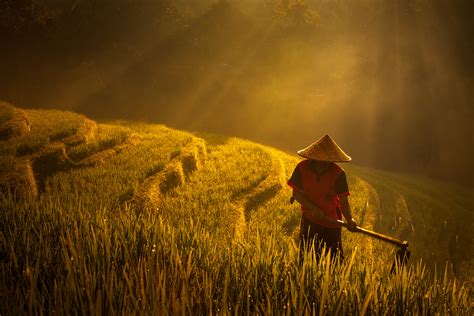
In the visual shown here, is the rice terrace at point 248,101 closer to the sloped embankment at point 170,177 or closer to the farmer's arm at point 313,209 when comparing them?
the sloped embankment at point 170,177

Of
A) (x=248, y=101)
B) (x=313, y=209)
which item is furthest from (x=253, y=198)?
(x=248, y=101)

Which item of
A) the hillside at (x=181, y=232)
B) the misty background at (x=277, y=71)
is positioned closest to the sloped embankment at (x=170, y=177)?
the hillside at (x=181, y=232)

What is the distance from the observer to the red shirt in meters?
3.83

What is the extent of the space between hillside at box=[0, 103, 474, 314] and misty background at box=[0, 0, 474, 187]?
668 cm

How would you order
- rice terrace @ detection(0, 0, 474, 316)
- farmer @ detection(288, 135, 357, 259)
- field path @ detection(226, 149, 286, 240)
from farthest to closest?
rice terrace @ detection(0, 0, 474, 316) → field path @ detection(226, 149, 286, 240) → farmer @ detection(288, 135, 357, 259)

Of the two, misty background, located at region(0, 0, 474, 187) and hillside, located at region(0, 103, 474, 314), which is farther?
misty background, located at region(0, 0, 474, 187)

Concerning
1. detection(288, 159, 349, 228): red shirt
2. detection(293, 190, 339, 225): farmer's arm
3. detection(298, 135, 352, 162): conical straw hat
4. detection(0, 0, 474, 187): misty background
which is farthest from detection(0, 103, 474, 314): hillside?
detection(0, 0, 474, 187): misty background

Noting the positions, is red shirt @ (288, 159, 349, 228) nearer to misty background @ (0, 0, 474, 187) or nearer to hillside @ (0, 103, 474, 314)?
hillside @ (0, 103, 474, 314)

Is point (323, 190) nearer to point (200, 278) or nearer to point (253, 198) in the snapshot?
point (200, 278)

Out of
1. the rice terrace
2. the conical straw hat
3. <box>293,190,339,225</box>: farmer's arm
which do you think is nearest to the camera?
<box>293,190,339,225</box>: farmer's arm

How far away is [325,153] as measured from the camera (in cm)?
375

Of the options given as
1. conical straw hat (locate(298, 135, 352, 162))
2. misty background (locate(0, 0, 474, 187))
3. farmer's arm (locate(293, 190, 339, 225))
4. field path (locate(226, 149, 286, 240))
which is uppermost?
misty background (locate(0, 0, 474, 187))

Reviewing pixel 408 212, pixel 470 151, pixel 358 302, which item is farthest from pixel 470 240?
pixel 470 151

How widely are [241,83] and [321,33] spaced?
250 inches
